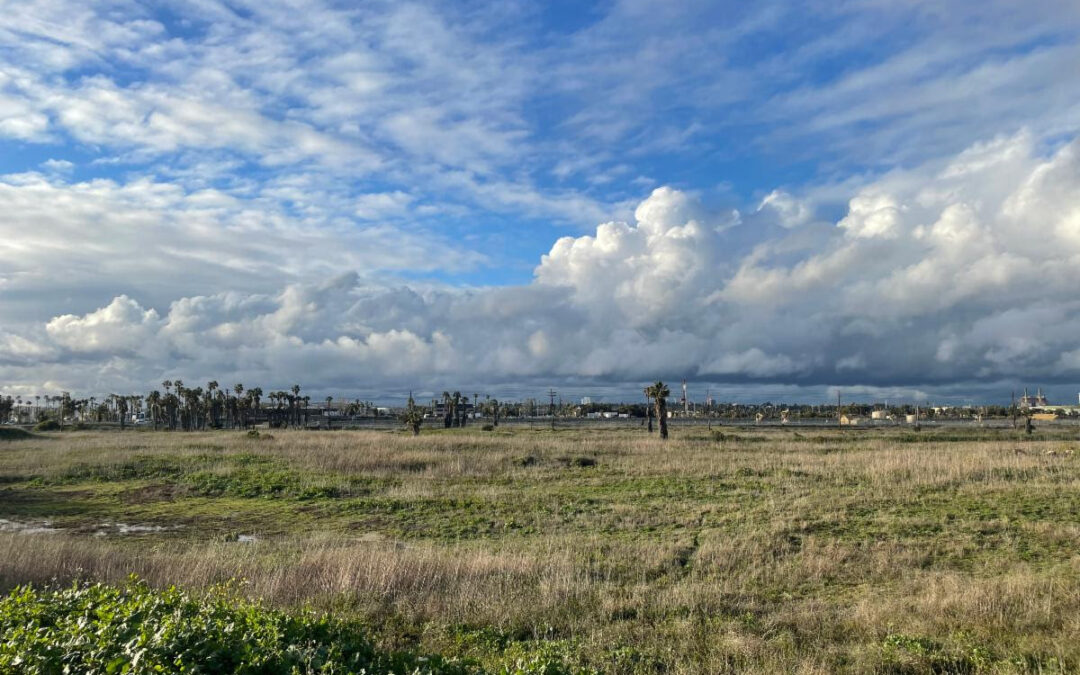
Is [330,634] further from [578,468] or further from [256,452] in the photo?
[256,452]

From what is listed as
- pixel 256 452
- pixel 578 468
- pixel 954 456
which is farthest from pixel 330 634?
pixel 256 452

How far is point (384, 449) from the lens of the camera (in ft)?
135

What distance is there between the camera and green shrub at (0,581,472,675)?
15.5 feet

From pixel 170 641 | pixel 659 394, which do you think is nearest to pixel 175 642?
pixel 170 641

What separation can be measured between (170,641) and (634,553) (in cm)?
1114

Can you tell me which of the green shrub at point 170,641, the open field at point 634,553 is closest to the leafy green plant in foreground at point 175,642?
the green shrub at point 170,641

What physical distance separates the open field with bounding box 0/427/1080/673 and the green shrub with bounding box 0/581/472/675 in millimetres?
2062

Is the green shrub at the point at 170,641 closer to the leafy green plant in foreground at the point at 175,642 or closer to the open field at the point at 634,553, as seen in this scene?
the leafy green plant in foreground at the point at 175,642

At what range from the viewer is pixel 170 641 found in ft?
16.4

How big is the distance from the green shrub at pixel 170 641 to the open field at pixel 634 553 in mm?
2062

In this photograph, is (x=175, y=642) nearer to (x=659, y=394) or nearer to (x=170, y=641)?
(x=170, y=641)

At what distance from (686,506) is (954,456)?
54.9 feet

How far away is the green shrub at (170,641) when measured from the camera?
472cm

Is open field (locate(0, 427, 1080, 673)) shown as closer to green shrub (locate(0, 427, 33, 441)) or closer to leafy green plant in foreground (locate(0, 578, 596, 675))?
leafy green plant in foreground (locate(0, 578, 596, 675))
